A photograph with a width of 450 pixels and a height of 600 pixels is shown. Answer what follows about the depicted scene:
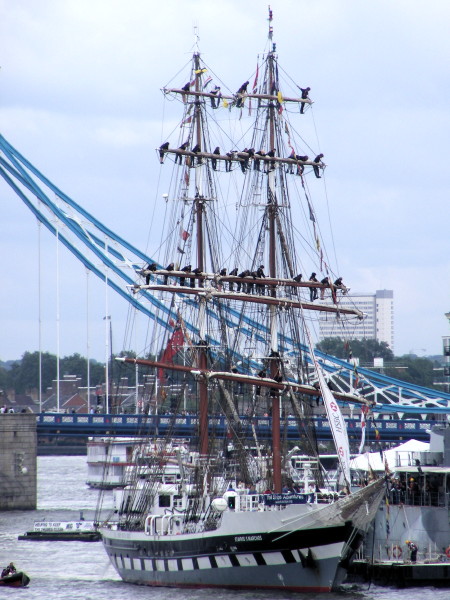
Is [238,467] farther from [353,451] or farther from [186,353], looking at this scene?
[353,451]

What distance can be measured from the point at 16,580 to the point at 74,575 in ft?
13.7

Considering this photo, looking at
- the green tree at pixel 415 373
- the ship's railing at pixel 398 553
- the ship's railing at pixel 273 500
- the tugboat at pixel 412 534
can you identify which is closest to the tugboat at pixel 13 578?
the ship's railing at pixel 273 500

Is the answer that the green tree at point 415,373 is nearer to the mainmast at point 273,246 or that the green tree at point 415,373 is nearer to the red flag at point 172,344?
the red flag at point 172,344

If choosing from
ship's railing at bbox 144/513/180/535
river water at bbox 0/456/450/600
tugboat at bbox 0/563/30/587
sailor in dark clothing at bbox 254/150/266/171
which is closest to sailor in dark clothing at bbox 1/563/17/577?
tugboat at bbox 0/563/30/587

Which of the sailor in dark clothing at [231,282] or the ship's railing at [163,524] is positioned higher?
the sailor in dark clothing at [231,282]

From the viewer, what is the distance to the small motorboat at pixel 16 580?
2083 inches

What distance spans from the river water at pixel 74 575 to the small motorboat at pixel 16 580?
0.34 m

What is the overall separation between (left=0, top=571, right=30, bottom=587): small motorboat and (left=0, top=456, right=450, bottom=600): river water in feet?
1.10

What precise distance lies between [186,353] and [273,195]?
10.4 meters

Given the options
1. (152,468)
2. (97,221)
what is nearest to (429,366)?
(97,221)

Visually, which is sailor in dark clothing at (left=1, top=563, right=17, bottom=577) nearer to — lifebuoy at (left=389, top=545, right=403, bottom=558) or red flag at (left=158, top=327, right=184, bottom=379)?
lifebuoy at (left=389, top=545, right=403, bottom=558)

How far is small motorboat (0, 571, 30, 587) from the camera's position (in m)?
52.9

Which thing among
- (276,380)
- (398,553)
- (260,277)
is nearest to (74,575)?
(276,380)

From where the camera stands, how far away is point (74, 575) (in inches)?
2235
